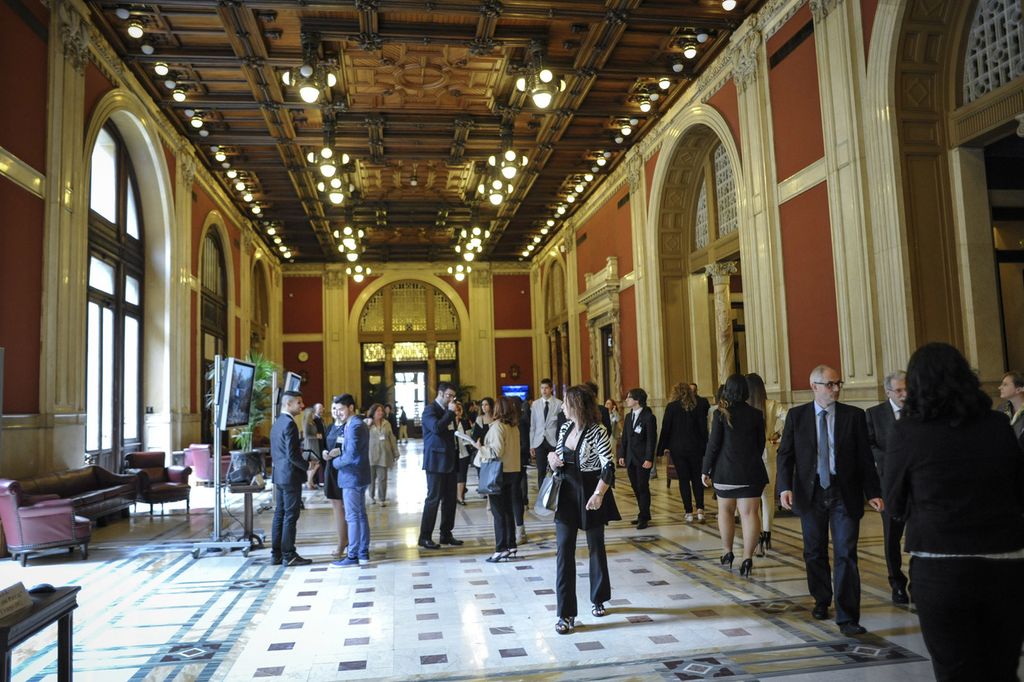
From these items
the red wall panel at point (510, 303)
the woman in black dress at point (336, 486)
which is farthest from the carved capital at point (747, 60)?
the red wall panel at point (510, 303)

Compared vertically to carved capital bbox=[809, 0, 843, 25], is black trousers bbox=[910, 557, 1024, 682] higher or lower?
lower

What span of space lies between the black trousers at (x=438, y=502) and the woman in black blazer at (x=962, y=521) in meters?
5.14

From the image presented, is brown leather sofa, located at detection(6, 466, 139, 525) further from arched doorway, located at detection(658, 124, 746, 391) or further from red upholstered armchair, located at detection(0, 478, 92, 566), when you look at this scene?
arched doorway, located at detection(658, 124, 746, 391)

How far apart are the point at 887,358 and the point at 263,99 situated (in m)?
9.48

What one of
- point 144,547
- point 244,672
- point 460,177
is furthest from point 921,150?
point 460,177

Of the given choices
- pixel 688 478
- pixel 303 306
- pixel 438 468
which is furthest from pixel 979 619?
pixel 303 306

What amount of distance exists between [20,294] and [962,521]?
875 cm

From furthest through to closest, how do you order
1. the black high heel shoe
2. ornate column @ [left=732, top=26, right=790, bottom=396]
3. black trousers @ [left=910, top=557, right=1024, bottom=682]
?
ornate column @ [left=732, top=26, right=790, bottom=396] → the black high heel shoe → black trousers @ [left=910, top=557, right=1024, bottom=682]

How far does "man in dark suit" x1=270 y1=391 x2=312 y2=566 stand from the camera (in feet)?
21.0

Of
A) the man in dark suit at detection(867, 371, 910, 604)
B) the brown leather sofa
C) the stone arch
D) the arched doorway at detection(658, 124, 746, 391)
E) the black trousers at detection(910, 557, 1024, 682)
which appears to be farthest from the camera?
the arched doorway at detection(658, 124, 746, 391)

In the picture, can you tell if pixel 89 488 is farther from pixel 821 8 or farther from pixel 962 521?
pixel 821 8

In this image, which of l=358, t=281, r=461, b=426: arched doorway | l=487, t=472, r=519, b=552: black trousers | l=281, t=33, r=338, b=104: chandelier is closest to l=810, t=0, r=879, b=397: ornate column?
l=487, t=472, r=519, b=552: black trousers

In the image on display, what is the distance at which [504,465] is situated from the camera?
6.58 meters

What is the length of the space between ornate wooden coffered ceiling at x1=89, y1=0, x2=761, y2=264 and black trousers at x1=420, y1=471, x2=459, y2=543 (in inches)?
221
